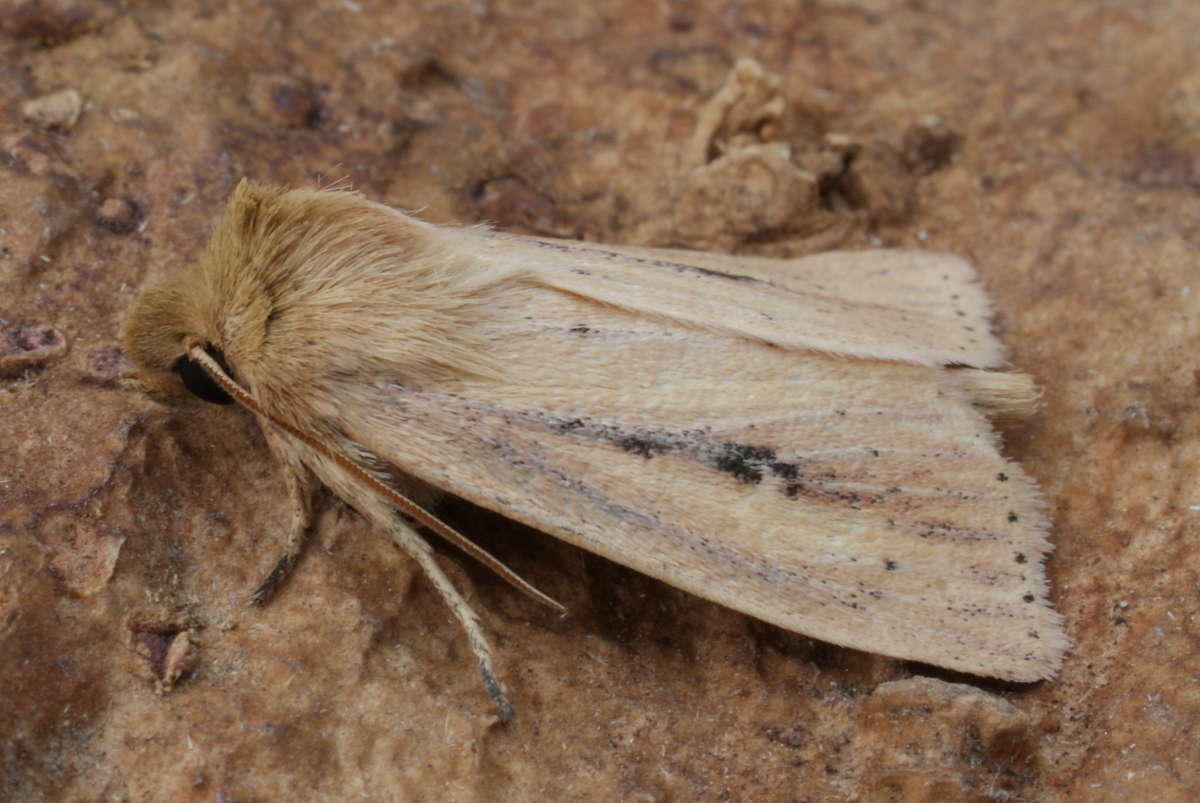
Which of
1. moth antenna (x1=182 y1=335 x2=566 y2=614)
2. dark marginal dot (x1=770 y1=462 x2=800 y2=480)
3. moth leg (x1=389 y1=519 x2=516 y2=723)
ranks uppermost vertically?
dark marginal dot (x1=770 y1=462 x2=800 y2=480)

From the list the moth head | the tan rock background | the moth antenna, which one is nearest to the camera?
the tan rock background

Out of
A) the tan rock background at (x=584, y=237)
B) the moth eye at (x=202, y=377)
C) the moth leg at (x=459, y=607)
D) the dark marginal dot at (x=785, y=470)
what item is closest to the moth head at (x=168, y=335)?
the moth eye at (x=202, y=377)

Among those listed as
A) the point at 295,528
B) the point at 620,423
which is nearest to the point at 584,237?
the point at 620,423

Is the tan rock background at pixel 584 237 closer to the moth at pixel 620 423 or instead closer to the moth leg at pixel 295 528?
the moth leg at pixel 295 528

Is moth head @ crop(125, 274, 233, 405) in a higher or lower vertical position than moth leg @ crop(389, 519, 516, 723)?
higher

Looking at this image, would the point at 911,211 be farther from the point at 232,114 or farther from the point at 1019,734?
the point at 232,114

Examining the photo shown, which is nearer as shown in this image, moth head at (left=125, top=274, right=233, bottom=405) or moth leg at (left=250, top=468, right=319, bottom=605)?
moth leg at (left=250, top=468, right=319, bottom=605)

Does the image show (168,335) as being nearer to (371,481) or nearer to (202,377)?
(202,377)

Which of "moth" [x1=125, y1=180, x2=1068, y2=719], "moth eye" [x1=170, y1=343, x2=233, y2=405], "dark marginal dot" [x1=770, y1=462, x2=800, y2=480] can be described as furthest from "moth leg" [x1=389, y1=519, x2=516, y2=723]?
"dark marginal dot" [x1=770, y1=462, x2=800, y2=480]

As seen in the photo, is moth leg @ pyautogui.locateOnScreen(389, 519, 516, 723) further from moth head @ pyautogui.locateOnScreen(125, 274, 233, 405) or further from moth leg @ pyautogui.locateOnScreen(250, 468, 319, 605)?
moth head @ pyautogui.locateOnScreen(125, 274, 233, 405)
